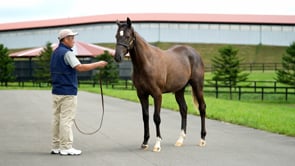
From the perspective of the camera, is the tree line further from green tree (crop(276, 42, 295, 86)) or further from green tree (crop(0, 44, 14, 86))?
green tree (crop(276, 42, 295, 86))

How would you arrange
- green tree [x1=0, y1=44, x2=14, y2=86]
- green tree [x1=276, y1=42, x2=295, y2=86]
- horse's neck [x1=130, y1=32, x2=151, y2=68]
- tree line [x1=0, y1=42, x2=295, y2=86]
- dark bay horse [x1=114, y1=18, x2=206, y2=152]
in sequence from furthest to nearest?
green tree [x1=0, y1=44, x2=14, y2=86]
tree line [x1=0, y1=42, x2=295, y2=86]
green tree [x1=276, y1=42, x2=295, y2=86]
horse's neck [x1=130, y1=32, x2=151, y2=68]
dark bay horse [x1=114, y1=18, x2=206, y2=152]

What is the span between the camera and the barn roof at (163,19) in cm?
7838

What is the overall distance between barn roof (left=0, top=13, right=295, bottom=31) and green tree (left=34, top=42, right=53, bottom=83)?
951 inches

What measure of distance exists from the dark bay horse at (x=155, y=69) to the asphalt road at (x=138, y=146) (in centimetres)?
55

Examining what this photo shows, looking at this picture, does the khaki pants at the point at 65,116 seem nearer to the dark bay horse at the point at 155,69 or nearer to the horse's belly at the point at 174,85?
the dark bay horse at the point at 155,69

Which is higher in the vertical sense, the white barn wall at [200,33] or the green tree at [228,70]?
the white barn wall at [200,33]

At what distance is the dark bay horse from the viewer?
9070 millimetres

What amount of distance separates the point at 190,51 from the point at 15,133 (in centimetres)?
401

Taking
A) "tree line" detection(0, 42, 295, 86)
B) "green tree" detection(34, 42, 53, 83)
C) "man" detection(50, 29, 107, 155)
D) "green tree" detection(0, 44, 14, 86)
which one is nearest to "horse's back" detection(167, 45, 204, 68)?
"man" detection(50, 29, 107, 155)

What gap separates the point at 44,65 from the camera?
176 ft

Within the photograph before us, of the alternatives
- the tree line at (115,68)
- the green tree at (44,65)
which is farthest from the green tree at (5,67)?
the green tree at (44,65)

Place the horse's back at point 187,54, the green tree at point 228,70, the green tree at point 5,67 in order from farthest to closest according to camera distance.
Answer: the green tree at point 5,67 < the green tree at point 228,70 < the horse's back at point 187,54

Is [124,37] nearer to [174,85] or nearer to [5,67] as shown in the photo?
[174,85]

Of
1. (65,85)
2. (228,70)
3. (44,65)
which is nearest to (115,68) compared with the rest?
(44,65)
